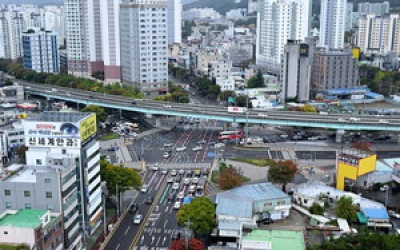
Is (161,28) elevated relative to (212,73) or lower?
elevated

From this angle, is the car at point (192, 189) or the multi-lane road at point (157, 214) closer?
the multi-lane road at point (157, 214)

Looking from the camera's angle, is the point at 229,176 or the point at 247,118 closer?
the point at 229,176

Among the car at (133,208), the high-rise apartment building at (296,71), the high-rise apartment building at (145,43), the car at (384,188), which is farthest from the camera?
the high-rise apartment building at (145,43)

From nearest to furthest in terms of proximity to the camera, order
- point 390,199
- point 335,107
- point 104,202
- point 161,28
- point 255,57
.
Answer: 1. point 104,202
2. point 390,199
3. point 335,107
4. point 161,28
5. point 255,57

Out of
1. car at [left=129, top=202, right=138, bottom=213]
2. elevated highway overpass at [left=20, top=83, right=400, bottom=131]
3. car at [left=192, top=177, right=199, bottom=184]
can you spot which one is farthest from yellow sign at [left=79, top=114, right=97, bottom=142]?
elevated highway overpass at [left=20, top=83, right=400, bottom=131]

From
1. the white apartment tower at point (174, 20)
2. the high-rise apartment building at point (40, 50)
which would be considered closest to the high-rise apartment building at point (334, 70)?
the high-rise apartment building at point (40, 50)

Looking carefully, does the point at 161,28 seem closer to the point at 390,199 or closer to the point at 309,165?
the point at 309,165

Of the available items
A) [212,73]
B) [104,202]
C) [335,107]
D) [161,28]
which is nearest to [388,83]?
[335,107]

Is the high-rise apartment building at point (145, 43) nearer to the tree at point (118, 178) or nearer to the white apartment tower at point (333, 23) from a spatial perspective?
the tree at point (118, 178)
